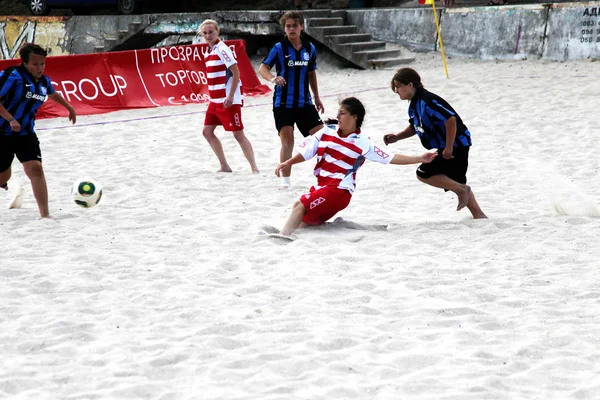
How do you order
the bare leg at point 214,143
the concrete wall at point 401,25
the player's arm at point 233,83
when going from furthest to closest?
1. the concrete wall at point 401,25
2. the bare leg at point 214,143
3. the player's arm at point 233,83

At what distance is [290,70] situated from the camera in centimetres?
830

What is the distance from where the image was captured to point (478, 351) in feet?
13.2

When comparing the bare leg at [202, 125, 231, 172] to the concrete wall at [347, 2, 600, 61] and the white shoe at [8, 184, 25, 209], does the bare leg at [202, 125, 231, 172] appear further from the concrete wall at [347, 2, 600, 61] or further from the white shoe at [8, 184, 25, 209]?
the concrete wall at [347, 2, 600, 61]

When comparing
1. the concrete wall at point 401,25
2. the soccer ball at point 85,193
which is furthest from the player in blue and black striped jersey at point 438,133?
the concrete wall at point 401,25

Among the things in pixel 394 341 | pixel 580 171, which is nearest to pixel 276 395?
pixel 394 341

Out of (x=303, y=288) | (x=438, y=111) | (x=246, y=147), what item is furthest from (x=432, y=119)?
(x=246, y=147)

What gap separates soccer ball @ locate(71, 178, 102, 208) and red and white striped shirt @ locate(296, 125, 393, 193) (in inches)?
76.9

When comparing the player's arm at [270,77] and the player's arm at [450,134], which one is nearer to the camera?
the player's arm at [450,134]

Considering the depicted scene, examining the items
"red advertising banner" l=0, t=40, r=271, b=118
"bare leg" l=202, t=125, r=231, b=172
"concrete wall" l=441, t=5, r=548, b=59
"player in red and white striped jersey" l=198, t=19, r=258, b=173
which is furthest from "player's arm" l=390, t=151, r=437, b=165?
"concrete wall" l=441, t=5, r=548, b=59

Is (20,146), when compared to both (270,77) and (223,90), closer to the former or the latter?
(270,77)

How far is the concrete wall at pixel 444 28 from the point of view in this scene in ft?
49.7

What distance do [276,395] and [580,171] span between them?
5.65 m

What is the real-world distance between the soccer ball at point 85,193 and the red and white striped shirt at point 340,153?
1954mm

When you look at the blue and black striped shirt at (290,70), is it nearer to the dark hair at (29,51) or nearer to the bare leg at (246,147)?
the bare leg at (246,147)
